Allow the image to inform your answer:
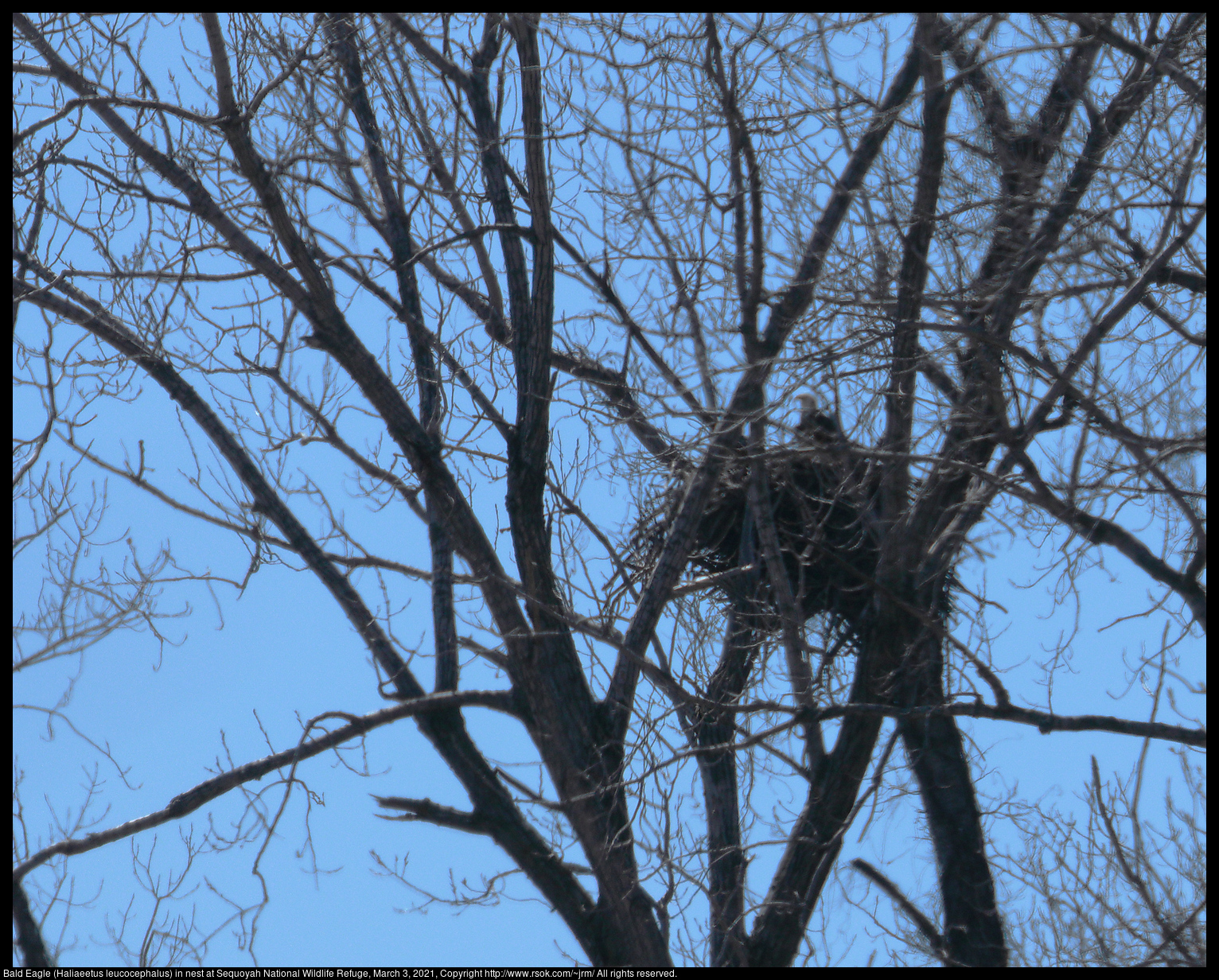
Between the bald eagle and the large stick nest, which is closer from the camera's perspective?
the bald eagle

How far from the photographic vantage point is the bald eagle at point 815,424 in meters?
5.49

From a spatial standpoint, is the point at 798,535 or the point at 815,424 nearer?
the point at 815,424

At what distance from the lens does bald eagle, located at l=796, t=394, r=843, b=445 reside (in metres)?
5.49

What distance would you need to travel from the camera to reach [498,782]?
617 centimetres

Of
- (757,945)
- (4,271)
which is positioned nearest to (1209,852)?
(757,945)

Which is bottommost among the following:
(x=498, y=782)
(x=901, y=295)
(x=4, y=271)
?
(x=498, y=782)

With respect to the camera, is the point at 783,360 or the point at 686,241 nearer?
the point at 783,360

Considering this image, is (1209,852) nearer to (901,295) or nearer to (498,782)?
(901,295)

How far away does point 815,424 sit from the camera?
577cm

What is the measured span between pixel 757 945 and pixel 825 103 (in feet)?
13.8

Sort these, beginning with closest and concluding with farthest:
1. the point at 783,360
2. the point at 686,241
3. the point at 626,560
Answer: the point at 783,360 → the point at 686,241 → the point at 626,560

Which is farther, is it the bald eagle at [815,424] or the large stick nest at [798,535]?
the large stick nest at [798,535]
